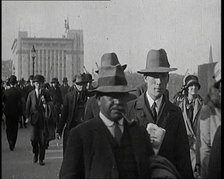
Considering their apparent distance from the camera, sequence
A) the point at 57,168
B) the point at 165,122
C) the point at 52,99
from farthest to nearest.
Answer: the point at 57,168, the point at 52,99, the point at 165,122

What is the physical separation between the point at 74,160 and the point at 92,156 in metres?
0.12

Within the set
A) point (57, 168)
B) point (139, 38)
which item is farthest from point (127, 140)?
point (57, 168)

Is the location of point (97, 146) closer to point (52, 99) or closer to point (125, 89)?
point (125, 89)

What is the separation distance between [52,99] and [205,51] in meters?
2.04

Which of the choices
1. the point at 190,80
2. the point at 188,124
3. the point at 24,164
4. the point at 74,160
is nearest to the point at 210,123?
the point at 188,124

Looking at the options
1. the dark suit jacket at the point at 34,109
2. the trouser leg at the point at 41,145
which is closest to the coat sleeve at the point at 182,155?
the dark suit jacket at the point at 34,109

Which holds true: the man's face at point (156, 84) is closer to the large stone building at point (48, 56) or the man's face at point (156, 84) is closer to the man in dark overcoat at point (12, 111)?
the large stone building at point (48, 56)

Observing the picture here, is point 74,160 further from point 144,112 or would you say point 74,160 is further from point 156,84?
point 156,84

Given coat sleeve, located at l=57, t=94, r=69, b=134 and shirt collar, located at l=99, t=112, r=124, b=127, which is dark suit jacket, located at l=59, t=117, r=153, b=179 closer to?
shirt collar, located at l=99, t=112, r=124, b=127

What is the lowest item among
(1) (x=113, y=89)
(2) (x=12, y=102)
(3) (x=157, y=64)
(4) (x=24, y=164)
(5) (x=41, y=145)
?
(4) (x=24, y=164)

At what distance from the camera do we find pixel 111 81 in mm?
2947

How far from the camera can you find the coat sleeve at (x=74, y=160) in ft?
9.01

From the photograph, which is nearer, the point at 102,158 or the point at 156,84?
the point at 102,158

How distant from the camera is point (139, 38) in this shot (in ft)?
14.6
